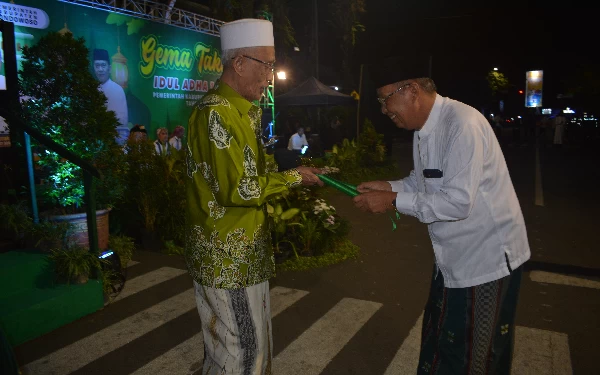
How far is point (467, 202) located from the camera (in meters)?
2.38

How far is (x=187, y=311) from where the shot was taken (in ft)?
17.1

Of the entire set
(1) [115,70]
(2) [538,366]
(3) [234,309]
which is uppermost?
(1) [115,70]

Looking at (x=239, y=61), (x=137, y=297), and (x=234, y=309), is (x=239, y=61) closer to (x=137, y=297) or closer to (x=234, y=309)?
(x=234, y=309)

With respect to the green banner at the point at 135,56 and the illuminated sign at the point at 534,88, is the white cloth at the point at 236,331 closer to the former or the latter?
the green banner at the point at 135,56

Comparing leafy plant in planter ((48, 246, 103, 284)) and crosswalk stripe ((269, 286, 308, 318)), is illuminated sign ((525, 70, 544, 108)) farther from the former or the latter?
leafy plant in planter ((48, 246, 103, 284))

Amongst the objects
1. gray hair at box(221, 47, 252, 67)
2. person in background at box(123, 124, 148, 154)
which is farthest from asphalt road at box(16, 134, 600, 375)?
gray hair at box(221, 47, 252, 67)

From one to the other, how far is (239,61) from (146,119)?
1115 centimetres

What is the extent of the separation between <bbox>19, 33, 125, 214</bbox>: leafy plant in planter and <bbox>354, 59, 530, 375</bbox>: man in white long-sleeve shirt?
4798 mm

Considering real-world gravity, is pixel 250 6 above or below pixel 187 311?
above

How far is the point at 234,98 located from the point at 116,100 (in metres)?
10.5

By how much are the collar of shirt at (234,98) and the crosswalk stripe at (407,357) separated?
255cm

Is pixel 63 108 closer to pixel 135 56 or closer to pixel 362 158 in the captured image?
pixel 135 56

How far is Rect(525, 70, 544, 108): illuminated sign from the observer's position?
60.6m

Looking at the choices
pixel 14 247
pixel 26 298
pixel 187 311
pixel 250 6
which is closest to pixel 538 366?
pixel 187 311
